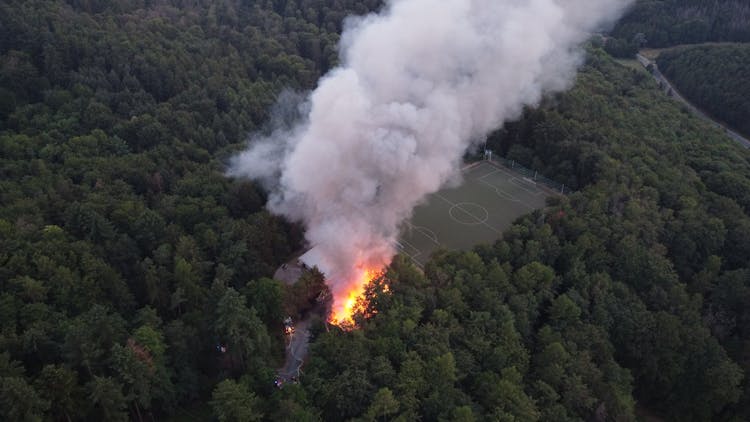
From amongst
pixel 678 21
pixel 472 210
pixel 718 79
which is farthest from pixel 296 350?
pixel 678 21

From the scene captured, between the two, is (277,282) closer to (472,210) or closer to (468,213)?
(468,213)

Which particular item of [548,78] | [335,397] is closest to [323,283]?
[335,397]

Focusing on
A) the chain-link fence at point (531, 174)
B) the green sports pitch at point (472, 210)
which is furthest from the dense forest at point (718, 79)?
the green sports pitch at point (472, 210)

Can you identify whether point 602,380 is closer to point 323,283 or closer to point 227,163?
point 323,283

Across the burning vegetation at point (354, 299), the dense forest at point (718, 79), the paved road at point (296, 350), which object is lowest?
the paved road at point (296, 350)

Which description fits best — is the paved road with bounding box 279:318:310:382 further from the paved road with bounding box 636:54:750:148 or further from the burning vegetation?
the paved road with bounding box 636:54:750:148

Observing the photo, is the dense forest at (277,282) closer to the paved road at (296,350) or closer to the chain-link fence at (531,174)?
the paved road at (296,350)
